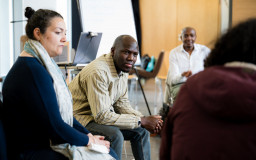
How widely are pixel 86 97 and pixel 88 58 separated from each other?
1.29m

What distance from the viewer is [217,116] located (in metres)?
0.78

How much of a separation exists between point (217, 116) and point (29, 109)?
2.67 ft

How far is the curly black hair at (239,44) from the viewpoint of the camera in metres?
0.80

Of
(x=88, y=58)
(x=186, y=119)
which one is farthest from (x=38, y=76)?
(x=88, y=58)

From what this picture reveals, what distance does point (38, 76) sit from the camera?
1277 millimetres

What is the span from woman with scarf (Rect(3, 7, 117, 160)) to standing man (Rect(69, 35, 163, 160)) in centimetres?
44

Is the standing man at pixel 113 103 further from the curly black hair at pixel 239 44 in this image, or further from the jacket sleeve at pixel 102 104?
the curly black hair at pixel 239 44

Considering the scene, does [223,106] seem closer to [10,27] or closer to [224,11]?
[10,27]

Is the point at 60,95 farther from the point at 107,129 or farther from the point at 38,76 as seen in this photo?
the point at 107,129

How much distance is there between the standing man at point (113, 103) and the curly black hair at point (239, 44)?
1.13 meters

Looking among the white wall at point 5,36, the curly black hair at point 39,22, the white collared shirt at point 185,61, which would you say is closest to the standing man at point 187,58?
the white collared shirt at point 185,61

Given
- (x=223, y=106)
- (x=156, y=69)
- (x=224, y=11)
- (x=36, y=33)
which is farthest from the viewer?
(x=224, y=11)

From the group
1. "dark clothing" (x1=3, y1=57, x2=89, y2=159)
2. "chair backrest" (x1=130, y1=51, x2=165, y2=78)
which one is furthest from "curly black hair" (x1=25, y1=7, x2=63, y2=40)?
"chair backrest" (x1=130, y1=51, x2=165, y2=78)

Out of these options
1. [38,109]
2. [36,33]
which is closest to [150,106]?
[36,33]
